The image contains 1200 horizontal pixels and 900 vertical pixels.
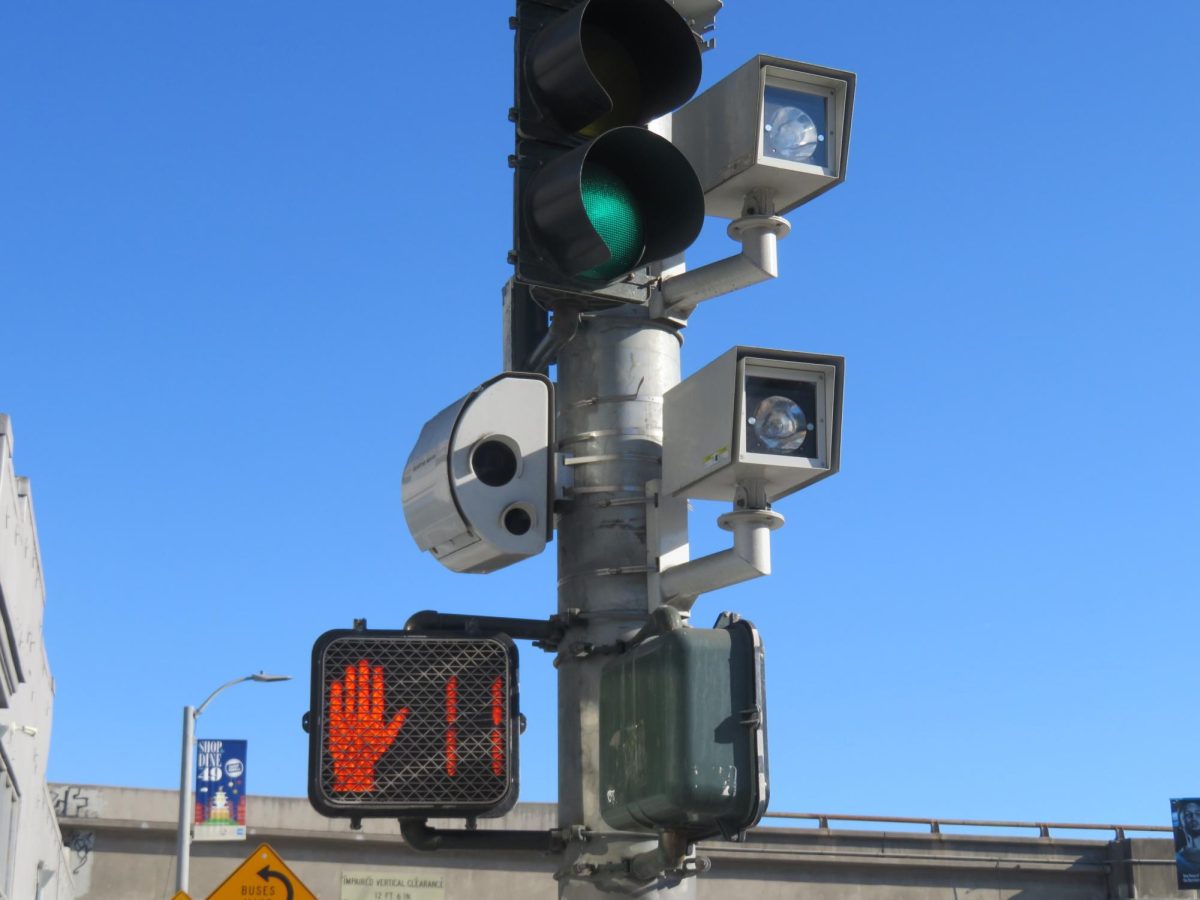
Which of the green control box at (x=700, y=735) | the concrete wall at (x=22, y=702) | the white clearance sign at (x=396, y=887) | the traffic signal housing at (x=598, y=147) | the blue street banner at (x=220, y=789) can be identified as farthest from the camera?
the blue street banner at (x=220, y=789)

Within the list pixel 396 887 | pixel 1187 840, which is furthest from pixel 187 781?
pixel 1187 840

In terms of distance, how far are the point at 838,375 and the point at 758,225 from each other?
0.60 meters

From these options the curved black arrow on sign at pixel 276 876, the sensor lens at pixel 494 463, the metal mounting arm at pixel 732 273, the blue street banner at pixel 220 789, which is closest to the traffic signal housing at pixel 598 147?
the metal mounting arm at pixel 732 273

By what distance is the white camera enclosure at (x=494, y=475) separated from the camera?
17.2 ft

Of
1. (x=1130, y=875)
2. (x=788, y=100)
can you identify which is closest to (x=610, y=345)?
(x=788, y=100)

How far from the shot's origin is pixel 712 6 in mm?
5879

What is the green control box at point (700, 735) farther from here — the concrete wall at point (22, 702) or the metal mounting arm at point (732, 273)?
the concrete wall at point (22, 702)

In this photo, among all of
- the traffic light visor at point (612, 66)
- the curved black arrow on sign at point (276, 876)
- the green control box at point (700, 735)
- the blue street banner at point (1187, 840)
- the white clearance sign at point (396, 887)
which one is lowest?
the green control box at point (700, 735)

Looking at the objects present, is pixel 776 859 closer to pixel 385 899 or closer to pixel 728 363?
pixel 385 899

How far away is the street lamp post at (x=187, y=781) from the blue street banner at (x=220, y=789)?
1295mm

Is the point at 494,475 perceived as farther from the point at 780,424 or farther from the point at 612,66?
the point at 612,66

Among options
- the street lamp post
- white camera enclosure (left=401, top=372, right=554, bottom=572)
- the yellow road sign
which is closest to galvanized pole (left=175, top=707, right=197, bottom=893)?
the street lamp post

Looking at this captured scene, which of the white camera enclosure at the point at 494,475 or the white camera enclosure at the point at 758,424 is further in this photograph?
the white camera enclosure at the point at 494,475

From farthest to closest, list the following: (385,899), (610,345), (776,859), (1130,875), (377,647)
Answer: (1130,875)
(776,859)
(385,899)
(610,345)
(377,647)
